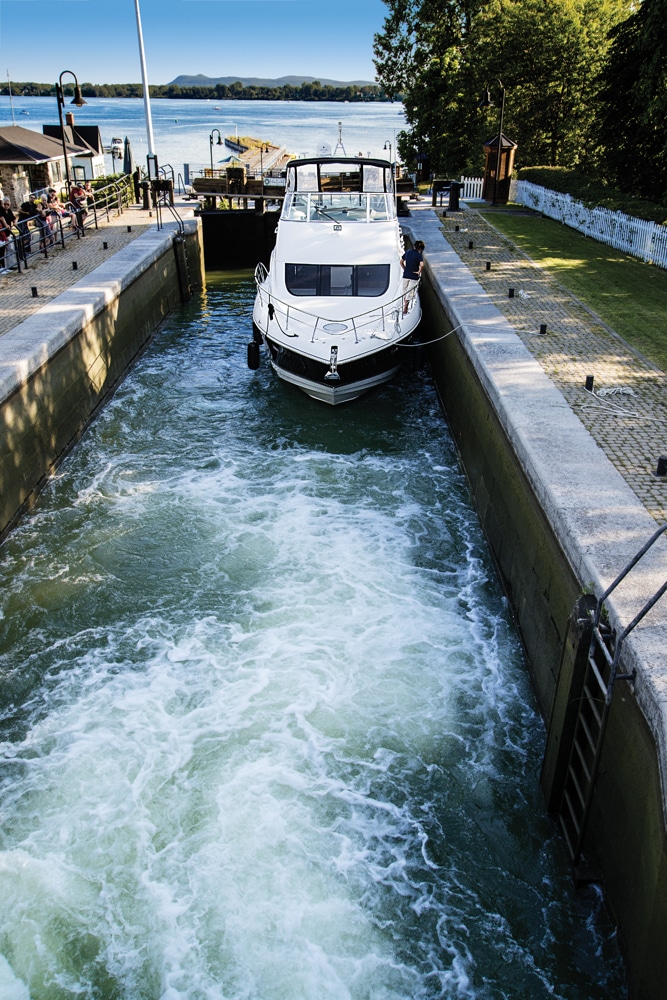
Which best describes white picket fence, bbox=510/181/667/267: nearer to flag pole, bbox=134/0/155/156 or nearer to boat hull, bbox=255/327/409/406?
boat hull, bbox=255/327/409/406

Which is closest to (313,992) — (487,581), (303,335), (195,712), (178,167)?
(195,712)

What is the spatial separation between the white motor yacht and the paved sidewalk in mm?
3951

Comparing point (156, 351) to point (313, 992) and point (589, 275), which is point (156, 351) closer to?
point (589, 275)

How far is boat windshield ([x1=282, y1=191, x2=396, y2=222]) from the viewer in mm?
17172

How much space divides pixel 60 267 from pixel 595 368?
12.1 meters

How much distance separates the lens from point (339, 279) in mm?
15336

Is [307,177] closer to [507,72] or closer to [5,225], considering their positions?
[5,225]

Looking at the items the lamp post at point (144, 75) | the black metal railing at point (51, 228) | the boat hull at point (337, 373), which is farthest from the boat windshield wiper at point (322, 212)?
the lamp post at point (144, 75)

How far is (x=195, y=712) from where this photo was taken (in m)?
7.79

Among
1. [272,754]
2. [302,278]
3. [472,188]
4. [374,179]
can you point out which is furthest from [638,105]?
[272,754]

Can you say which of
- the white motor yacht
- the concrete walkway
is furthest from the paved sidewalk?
the concrete walkway

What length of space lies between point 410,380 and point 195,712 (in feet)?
33.1

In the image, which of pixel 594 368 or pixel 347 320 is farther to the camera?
pixel 347 320

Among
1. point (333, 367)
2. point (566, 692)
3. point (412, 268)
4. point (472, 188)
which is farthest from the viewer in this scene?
point (472, 188)
